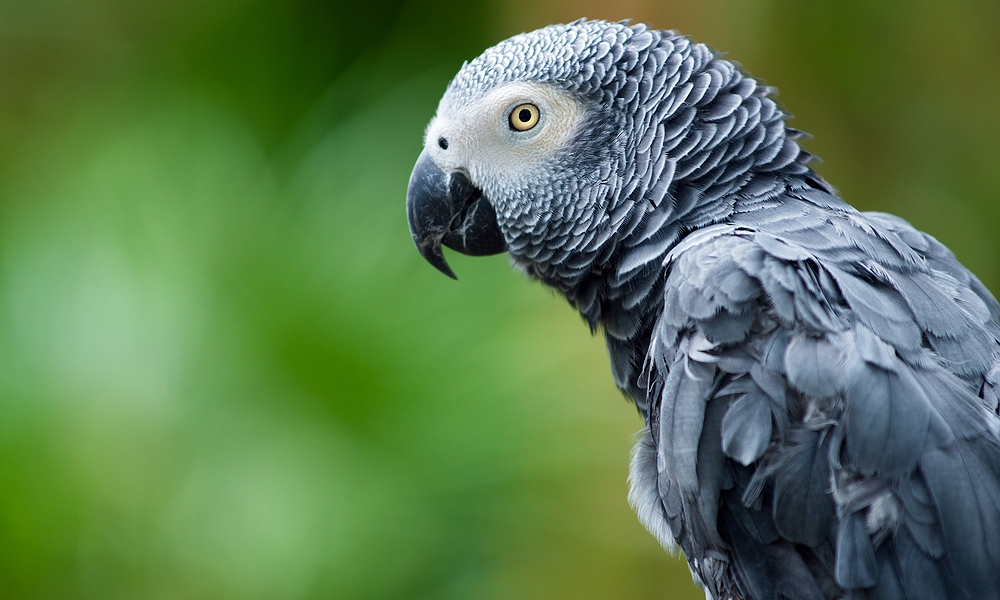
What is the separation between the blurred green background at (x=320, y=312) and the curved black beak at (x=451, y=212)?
612mm

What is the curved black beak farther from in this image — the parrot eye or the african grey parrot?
the parrot eye

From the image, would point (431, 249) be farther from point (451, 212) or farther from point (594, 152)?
point (594, 152)

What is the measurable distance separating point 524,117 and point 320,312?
0.88m

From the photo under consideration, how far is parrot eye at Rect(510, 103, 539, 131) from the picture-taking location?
44.9 inches

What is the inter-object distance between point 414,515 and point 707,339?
1.09 metres

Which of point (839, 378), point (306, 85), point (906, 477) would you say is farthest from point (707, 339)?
point (306, 85)

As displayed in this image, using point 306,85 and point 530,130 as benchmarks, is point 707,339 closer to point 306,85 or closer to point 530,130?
point 530,130

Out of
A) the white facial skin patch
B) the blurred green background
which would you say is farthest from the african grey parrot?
the blurred green background

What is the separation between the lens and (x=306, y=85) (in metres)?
2.34

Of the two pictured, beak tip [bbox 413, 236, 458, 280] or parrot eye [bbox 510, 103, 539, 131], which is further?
beak tip [bbox 413, 236, 458, 280]

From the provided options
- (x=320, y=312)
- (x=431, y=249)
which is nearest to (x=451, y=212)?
(x=431, y=249)

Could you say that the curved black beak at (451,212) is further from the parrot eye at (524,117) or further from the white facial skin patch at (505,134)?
the parrot eye at (524,117)

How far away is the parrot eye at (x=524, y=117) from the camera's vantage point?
3.74 feet

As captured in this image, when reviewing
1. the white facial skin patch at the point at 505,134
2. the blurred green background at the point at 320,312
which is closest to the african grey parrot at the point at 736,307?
the white facial skin patch at the point at 505,134
